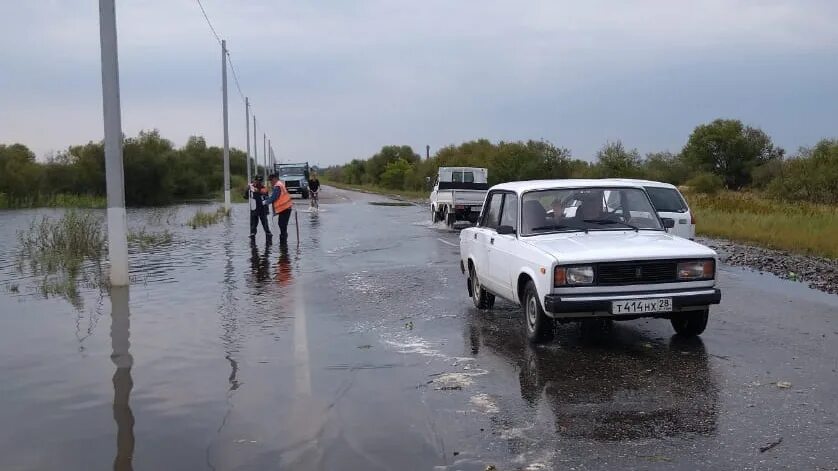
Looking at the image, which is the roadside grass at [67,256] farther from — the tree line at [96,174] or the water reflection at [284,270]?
the tree line at [96,174]

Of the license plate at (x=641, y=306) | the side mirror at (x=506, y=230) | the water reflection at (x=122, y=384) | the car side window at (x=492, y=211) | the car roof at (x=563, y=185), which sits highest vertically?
the car roof at (x=563, y=185)

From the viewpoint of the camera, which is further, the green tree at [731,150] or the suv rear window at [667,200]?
the green tree at [731,150]

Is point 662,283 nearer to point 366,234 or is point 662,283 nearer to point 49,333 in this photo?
point 49,333

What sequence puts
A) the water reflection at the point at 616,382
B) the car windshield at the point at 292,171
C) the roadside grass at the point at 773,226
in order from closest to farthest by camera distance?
1. the water reflection at the point at 616,382
2. the roadside grass at the point at 773,226
3. the car windshield at the point at 292,171

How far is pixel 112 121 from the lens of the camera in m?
11.6

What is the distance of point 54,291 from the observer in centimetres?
1181

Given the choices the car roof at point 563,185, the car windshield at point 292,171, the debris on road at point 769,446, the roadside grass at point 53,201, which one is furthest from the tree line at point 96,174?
the debris on road at point 769,446

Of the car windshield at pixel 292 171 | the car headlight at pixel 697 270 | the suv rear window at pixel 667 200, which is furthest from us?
the car windshield at pixel 292 171

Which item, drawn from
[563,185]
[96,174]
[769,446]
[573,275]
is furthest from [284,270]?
[96,174]

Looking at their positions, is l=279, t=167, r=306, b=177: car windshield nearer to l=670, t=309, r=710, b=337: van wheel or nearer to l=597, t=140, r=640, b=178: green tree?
l=597, t=140, r=640, b=178: green tree

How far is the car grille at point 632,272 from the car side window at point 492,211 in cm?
235

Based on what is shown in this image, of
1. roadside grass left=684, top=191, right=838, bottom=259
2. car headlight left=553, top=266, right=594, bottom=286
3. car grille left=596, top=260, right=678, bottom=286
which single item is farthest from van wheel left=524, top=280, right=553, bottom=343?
roadside grass left=684, top=191, right=838, bottom=259

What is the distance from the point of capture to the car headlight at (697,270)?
7.48 meters

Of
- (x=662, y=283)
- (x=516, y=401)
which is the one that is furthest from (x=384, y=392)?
(x=662, y=283)
